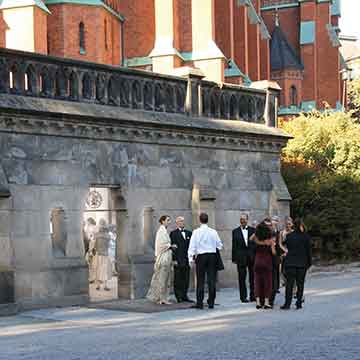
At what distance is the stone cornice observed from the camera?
14047 mm

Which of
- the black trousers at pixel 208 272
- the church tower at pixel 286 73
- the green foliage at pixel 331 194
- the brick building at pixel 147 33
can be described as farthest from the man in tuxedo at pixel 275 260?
Result: the church tower at pixel 286 73

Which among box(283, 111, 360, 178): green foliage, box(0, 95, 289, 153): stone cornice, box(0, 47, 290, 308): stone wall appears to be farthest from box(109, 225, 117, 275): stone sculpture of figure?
box(283, 111, 360, 178): green foliage

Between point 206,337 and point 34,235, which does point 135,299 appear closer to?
point 34,235

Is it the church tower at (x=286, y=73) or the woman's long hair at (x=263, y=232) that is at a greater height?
the church tower at (x=286, y=73)

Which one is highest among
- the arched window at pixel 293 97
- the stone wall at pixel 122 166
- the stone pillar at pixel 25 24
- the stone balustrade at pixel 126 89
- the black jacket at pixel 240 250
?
the arched window at pixel 293 97

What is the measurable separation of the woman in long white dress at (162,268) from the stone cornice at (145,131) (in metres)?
2.08

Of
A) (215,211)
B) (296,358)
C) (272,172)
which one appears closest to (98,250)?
(215,211)

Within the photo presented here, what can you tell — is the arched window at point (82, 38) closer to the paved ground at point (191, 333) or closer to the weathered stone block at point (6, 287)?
the paved ground at point (191, 333)

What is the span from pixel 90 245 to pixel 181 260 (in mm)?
5155

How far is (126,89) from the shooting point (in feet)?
53.3

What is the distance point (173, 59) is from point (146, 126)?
14592 mm

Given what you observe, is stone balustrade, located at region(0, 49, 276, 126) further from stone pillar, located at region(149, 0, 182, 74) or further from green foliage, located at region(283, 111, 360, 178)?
stone pillar, located at region(149, 0, 182, 74)

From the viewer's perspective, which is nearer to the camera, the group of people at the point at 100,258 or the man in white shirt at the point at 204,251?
the man in white shirt at the point at 204,251

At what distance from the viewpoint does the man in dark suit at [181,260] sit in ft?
50.0
